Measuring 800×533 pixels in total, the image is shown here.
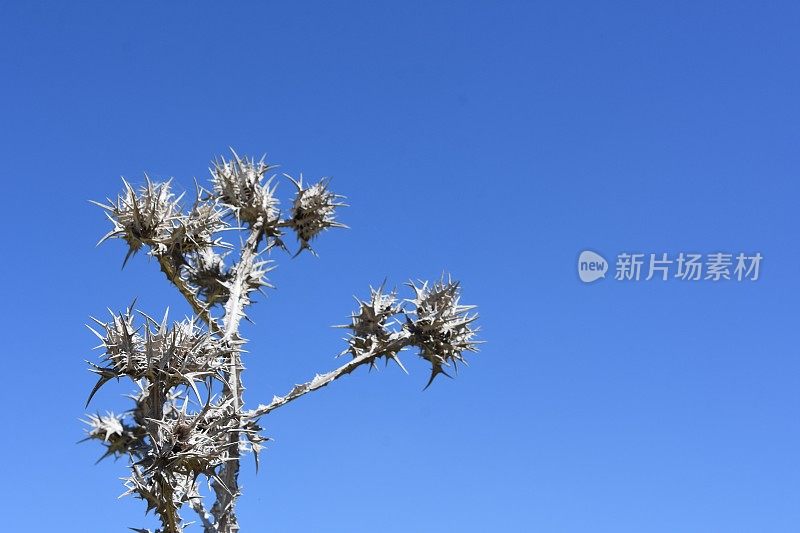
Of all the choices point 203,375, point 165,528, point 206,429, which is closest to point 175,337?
point 203,375

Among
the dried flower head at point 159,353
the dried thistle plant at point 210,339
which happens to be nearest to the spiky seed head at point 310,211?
the dried thistle plant at point 210,339

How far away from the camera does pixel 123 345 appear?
609cm

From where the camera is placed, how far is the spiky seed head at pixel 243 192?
936 cm

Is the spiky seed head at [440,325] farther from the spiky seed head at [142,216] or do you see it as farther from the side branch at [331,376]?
the spiky seed head at [142,216]

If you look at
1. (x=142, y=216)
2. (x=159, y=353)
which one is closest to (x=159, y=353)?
(x=159, y=353)

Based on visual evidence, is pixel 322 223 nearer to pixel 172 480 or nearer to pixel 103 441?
pixel 103 441

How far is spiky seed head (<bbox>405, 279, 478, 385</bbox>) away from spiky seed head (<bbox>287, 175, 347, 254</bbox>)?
5.91ft

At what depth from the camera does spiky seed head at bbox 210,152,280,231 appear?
936 cm

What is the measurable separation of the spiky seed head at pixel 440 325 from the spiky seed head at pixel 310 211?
70.9 inches

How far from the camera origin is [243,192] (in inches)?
369

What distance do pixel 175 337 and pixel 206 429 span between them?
0.72m

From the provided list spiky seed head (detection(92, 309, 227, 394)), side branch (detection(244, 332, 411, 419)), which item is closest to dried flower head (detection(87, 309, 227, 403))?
spiky seed head (detection(92, 309, 227, 394))

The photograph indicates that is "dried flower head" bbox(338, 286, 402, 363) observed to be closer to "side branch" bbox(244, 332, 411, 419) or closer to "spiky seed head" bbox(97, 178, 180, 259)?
"side branch" bbox(244, 332, 411, 419)

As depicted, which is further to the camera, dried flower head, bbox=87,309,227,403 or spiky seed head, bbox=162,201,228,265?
spiky seed head, bbox=162,201,228,265
